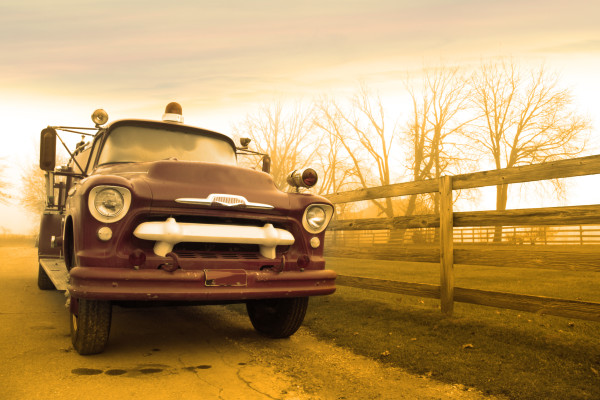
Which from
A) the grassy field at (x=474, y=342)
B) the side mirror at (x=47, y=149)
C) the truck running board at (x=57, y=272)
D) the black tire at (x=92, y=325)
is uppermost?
the side mirror at (x=47, y=149)

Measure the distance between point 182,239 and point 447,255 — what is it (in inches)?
113

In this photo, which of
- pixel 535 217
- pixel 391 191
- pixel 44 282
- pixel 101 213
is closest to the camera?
pixel 101 213

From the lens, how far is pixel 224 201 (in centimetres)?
379

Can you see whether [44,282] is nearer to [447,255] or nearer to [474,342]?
[447,255]

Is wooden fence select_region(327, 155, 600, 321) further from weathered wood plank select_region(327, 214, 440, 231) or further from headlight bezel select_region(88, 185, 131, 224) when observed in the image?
headlight bezel select_region(88, 185, 131, 224)

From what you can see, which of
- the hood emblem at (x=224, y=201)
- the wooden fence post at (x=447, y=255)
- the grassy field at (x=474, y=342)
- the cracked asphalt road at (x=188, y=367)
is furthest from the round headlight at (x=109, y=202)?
the wooden fence post at (x=447, y=255)

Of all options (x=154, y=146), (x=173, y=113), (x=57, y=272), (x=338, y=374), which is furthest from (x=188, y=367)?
(x=173, y=113)

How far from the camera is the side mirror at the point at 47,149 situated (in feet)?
14.4

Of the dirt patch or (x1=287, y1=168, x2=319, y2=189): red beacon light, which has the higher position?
(x1=287, y1=168, x2=319, y2=189): red beacon light

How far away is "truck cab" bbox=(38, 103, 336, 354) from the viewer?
3.43 m

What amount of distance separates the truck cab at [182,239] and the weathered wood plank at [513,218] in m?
1.56

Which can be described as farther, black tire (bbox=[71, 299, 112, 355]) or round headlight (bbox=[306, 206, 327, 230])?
round headlight (bbox=[306, 206, 327, 230])

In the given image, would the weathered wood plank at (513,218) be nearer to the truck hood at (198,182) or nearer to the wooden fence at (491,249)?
the wooden fence at (491,249)

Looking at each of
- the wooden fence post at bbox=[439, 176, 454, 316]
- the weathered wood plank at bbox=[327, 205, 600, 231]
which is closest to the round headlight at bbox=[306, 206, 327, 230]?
the wooden fence post at bbox=[439, 176, 454, 316]
